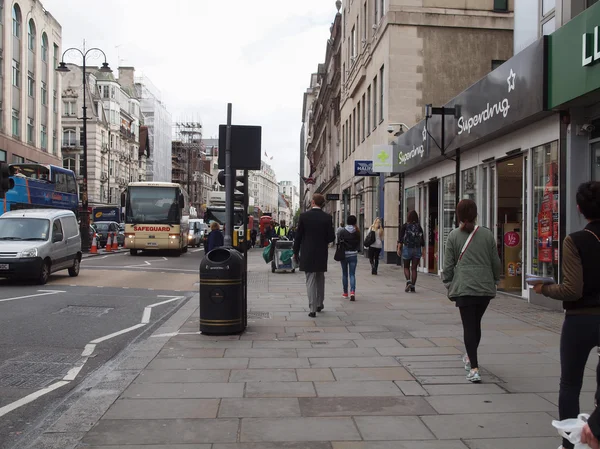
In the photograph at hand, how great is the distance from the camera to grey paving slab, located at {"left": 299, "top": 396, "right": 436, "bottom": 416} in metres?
4.70

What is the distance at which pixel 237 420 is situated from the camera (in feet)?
14.8

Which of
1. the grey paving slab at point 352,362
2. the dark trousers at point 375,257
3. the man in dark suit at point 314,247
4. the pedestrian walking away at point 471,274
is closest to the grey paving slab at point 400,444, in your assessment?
the pedestrian walking away at point 471,274

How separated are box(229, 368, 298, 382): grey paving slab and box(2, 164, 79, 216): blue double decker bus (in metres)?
18.7

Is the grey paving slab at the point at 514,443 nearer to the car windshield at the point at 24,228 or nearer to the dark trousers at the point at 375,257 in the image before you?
the car windshield at the point at 24,228

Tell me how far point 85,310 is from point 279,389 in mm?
6455

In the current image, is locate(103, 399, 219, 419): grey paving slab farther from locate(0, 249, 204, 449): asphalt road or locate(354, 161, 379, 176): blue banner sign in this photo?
locate(354, 161, 379, 176): blue banner sign

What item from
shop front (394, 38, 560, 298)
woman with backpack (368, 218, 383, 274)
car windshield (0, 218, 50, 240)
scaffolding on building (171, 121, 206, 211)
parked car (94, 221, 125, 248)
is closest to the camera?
shop front (394, 38, 560, 298)

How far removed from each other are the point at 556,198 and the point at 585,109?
4.97 feet

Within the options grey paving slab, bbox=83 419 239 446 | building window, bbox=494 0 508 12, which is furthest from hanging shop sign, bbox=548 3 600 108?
building window, bbox=494 0 508 12

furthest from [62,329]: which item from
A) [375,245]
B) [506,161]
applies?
[375,245]

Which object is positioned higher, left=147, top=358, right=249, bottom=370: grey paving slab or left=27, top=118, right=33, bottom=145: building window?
left=27, top=118, right=33, bottom=145: building window

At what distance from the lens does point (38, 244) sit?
14.9 meters

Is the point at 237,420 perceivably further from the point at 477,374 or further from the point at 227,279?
the point at 227,279

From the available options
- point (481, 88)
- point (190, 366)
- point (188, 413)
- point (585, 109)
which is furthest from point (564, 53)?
point (188, 413)
